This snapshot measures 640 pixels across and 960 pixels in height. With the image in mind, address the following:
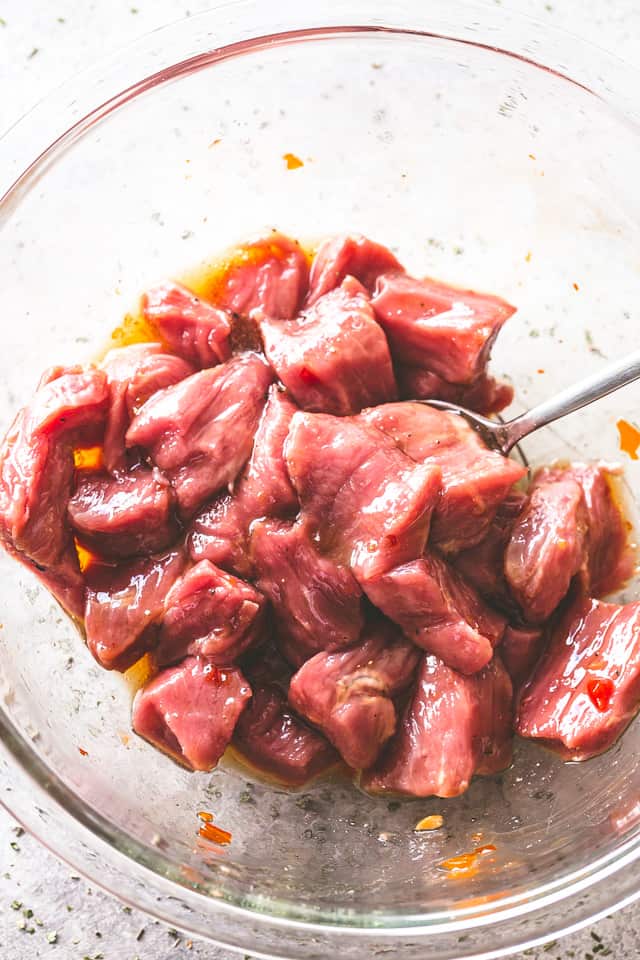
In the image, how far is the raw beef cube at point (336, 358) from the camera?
2.54 meters

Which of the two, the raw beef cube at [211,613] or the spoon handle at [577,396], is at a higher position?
the spoon handle at [577,396]

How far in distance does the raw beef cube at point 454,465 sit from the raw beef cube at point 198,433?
0.34 m

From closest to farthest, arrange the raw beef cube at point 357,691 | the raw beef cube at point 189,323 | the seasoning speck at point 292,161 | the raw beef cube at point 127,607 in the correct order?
the raw beef cube at point 357,691
the raw beef cube at point 127,607
the raw beef cube at point 189,323
the seasoning speck at point 292,161

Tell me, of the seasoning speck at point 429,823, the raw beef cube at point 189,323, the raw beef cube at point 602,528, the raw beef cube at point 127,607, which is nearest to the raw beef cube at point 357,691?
the seasoning speck at point 429,823

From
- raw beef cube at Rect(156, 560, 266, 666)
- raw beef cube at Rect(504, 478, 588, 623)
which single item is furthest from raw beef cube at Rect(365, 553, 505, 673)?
raw beef cube at Rect(156, 560, 266, 666)

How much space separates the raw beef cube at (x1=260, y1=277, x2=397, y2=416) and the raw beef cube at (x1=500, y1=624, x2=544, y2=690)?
2.43 ft

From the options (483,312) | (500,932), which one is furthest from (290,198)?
(500,932)

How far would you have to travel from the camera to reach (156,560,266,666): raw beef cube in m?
2.42

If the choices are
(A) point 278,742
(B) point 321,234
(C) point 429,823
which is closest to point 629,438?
(B) point 321,234

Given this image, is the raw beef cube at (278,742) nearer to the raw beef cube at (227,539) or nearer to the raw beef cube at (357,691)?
the raw beef cube at (357,691)

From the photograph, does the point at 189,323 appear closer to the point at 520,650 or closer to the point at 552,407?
the point at 552,407

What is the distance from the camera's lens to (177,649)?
8.31 ft

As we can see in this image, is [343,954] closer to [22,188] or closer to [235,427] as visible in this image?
[235,427]

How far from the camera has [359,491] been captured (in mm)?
2408
